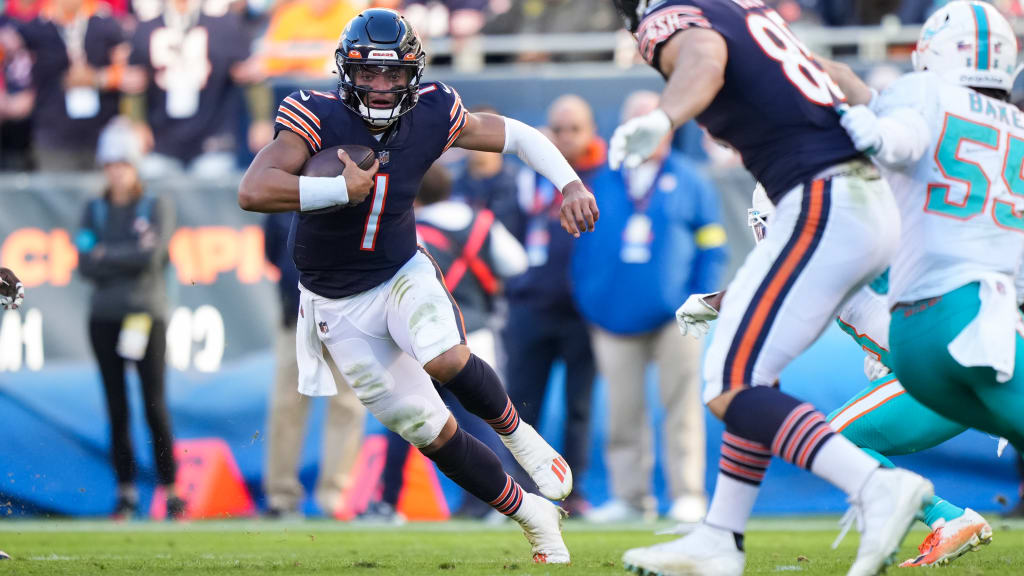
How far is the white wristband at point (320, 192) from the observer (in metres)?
4.61

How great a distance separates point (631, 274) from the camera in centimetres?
822

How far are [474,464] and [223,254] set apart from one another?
4720mm

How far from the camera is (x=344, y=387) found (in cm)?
827

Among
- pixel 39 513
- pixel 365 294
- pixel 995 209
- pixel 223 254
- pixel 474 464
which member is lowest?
pixel 39 513

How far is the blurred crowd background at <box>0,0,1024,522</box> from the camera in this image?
26.8 ft

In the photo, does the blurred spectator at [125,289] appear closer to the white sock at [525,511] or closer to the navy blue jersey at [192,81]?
the navy blue jersey at [192,81]

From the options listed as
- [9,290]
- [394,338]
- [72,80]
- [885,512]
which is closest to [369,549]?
[394,338]

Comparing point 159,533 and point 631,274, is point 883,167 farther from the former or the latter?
point 159,533

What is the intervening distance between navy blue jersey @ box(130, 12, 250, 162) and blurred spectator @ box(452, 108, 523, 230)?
229 cm

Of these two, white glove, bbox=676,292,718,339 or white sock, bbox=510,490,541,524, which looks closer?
white glove, bbox=676,292,718,339

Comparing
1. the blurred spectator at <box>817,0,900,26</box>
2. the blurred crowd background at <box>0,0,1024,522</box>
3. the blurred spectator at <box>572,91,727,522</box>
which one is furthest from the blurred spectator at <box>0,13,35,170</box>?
the blurred spectator at <box>817,0,900,26</box>

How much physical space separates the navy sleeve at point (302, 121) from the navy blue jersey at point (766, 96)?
1277 mm

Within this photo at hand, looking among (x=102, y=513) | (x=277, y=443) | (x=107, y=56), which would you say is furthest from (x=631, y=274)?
(x=107, y=56)

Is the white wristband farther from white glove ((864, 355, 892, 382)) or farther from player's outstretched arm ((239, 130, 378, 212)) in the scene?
white glove ((864, 355, 892, 382))
